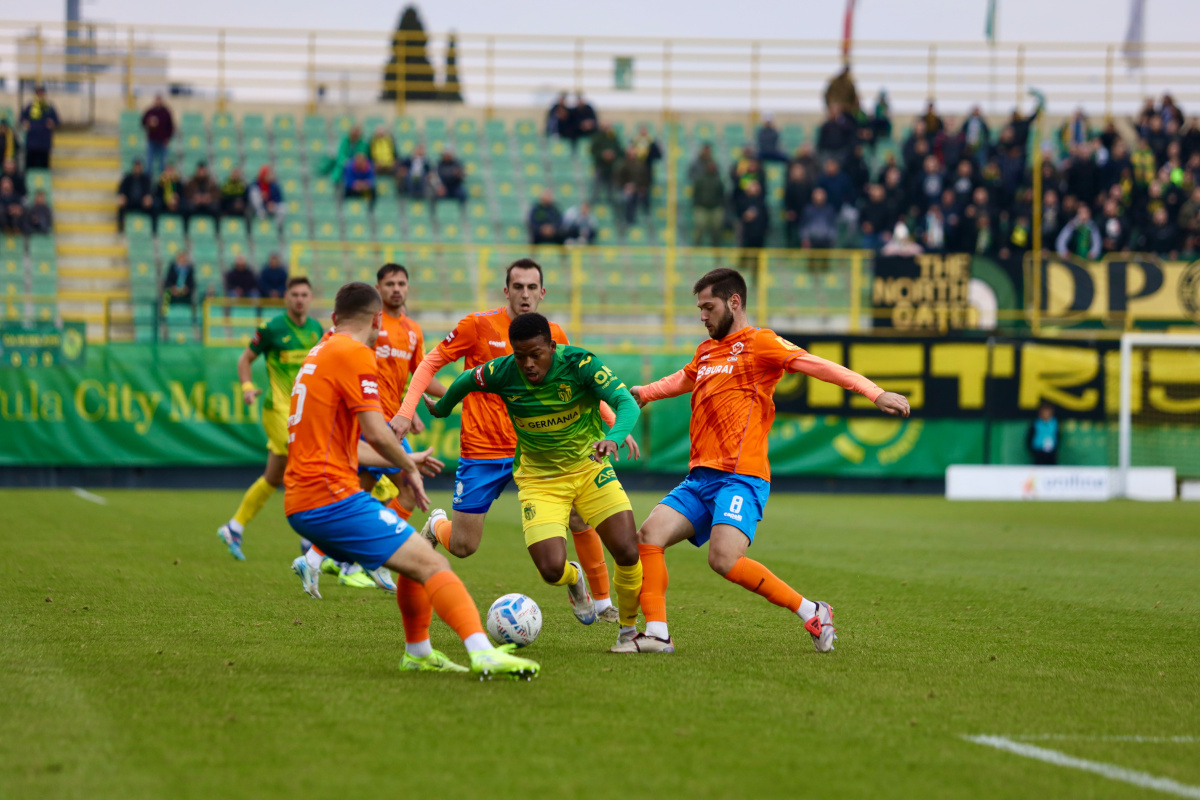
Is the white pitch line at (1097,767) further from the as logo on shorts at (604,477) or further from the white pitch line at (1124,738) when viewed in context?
the as logo on shorts at (604,477)

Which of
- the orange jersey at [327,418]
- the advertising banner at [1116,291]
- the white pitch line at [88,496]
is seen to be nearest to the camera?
the orange jersey at [327,418]

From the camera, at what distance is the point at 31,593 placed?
29.6ft

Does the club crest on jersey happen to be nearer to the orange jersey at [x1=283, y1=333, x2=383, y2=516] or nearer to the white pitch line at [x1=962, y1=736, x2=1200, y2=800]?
the orange jersey at [x1=283, y1=333, x2=383, y2=516]

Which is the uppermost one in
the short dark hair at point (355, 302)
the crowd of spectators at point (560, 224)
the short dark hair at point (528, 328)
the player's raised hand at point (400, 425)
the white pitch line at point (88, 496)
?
the crowd of spectators at point (560, 224)

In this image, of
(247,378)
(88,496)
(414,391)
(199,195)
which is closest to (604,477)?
(414,391)

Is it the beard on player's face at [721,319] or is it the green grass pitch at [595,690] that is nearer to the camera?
the green grass pitch at [595,690]

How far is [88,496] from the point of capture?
19.3 metres

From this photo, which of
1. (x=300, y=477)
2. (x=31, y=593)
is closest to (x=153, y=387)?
(x=31, y=593)

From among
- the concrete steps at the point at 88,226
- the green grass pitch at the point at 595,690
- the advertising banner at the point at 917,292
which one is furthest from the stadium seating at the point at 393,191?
the green grass pitch at the point at 595,690

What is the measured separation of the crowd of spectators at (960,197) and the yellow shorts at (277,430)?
53.8 ft

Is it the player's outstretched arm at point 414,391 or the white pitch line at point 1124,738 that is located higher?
the player's outstretched arm at point 414,391

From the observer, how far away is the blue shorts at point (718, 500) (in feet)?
23.5

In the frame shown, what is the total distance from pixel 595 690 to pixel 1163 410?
19.8 m

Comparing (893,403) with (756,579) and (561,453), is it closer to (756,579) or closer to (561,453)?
(756,579)
